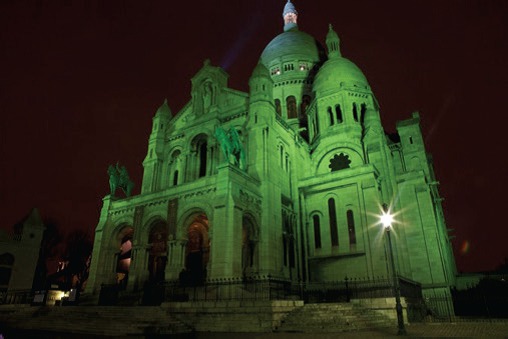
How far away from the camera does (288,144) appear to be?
1185 inches

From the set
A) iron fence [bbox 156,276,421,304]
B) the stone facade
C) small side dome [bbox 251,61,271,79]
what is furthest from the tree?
small side dome [bbox 251,61,271,79]

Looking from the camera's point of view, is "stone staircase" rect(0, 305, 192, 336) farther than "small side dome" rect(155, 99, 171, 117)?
No

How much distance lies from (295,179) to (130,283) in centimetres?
1507

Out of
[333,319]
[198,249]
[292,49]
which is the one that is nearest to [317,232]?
[198,249]

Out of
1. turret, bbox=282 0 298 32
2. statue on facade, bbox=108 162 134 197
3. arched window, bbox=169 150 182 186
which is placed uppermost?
turret, bbox=282 0 298 32

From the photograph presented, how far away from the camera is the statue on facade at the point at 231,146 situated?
904 inches

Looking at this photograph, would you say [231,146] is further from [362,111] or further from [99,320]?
[362,111]

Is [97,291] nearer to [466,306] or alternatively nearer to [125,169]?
[125,169]

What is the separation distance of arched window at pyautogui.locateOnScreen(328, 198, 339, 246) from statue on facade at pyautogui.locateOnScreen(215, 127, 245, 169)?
830 centimetres

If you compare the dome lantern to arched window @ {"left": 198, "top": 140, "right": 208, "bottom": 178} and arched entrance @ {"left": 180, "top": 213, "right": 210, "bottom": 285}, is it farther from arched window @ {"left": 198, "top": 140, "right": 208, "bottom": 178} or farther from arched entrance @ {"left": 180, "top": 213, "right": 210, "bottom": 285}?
arched entrance @ {"left": 180, "top": 213, "right": 210, "bottom": 285}

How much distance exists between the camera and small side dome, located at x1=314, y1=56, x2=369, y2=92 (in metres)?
35.1

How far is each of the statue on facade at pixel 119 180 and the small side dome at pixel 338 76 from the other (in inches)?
826

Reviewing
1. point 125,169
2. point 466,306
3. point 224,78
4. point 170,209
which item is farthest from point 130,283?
point 466,306

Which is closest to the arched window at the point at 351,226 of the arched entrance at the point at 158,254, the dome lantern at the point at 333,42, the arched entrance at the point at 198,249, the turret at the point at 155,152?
the arched entrance at the point at 198,249
